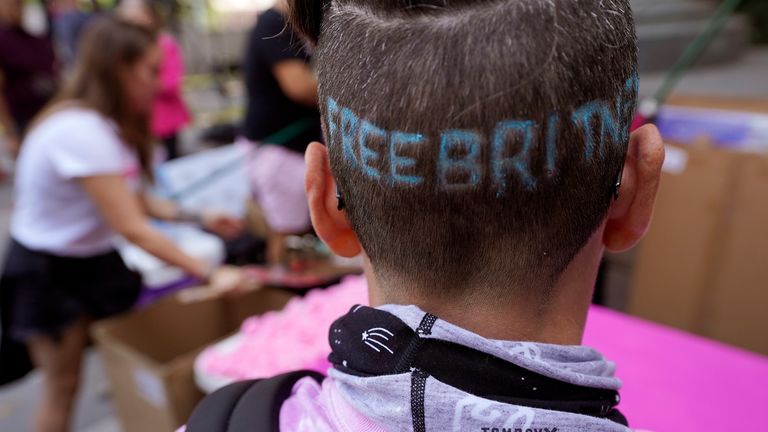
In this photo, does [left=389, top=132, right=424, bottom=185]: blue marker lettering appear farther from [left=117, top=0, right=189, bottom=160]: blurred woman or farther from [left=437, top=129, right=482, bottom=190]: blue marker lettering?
[left=117, top=0, right=189, bottom=160]: blurred woman

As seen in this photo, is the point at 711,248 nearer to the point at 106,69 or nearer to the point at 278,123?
the point at 278,123

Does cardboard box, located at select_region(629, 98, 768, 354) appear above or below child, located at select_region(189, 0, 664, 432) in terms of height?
below

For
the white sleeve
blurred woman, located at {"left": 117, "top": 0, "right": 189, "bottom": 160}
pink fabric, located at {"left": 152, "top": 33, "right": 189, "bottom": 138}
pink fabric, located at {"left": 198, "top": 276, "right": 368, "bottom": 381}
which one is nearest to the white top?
the white sleeve

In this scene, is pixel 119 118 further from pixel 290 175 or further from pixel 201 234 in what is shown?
pixel 201 234

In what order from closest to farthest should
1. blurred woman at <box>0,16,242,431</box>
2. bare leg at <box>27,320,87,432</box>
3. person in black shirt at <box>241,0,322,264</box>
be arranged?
blurred woman at <box>0,16,242,431</box> → bare leg at <box>27,320,87,432</box> → person in black shirt at <box>241,0,322,264</box>

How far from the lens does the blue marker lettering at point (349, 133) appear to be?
1.84ft

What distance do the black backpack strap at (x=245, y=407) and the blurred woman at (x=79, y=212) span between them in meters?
1.07

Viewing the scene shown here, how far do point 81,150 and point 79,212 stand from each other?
228 mm

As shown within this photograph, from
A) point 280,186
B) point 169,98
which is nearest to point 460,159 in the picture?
point 280,186

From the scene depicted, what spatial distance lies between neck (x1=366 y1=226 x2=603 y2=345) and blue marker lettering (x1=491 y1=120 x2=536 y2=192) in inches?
4.6

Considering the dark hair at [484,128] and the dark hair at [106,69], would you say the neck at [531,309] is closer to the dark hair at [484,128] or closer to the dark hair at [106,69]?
the dark hair at [484,128]

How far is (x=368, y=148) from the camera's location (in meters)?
0.55

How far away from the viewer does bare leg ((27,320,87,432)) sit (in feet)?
5.50

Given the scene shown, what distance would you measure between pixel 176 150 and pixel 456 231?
4.20 m
